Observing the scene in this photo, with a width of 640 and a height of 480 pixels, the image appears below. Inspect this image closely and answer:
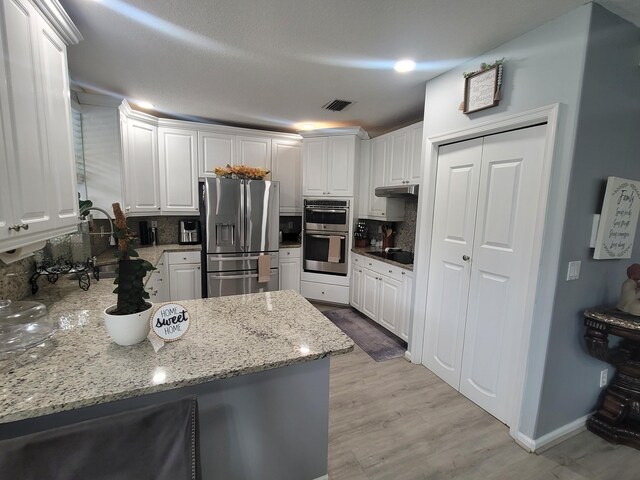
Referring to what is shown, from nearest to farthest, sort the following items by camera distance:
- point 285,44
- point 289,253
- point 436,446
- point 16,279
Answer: point 16,279, point 436,446, point 285,44, point 289,253

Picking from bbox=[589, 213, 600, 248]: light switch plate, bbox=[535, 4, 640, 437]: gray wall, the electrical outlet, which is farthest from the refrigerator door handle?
the electrical outlet

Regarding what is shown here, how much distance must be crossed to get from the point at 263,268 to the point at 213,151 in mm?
1666

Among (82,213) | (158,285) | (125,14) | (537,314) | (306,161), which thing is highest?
(125,14)

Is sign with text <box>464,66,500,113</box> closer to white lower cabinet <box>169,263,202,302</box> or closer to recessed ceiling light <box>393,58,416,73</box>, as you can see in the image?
recessed ceiling light <box>393,58,416,73</box>

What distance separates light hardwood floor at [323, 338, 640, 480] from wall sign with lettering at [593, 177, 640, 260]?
1217 millimetres

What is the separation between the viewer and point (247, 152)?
3885 millimetres

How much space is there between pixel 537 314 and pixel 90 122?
399 centimetres

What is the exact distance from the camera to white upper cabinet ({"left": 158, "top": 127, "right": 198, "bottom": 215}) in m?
3.54

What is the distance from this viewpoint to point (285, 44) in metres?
1.90

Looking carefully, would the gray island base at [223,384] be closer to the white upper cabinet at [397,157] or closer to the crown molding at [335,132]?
the white upper cabinet at [397,157]

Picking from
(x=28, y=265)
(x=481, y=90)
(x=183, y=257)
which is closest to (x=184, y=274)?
(x=183, y=257)

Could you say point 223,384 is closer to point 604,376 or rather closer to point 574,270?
point 574,270

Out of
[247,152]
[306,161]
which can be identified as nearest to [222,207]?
[247,152]

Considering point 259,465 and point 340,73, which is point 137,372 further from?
point 340,73
